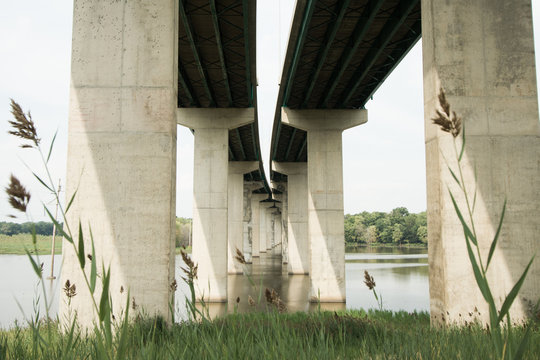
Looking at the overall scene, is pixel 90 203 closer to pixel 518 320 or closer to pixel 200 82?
pixel 518 320

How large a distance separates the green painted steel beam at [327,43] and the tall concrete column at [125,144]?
7476 mm

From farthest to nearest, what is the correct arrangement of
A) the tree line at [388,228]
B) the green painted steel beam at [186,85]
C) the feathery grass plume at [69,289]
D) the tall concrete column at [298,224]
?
the tree line at [388,228], the tall concrete column at [298,224], the green painted steel beam at [186,85], the feathery grass plume at [69,289]

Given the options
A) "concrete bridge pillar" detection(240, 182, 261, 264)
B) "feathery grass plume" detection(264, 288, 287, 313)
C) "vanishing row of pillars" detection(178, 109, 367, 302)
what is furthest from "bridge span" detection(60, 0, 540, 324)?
"concrete bridge pillar" detection(240, 182, 261, 264)

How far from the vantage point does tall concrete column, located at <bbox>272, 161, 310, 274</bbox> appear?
43594 millimetres

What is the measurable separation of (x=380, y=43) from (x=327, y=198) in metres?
9.56

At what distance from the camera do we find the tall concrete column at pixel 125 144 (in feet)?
31.1

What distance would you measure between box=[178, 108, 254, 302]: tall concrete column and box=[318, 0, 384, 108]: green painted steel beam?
20.7 feet

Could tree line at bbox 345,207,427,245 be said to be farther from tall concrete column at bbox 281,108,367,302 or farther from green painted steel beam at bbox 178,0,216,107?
green painted steel beam at bbox 178,0,216,107

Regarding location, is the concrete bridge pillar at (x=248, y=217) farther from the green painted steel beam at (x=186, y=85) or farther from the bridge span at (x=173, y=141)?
the bridge span at (x=173, y=141)

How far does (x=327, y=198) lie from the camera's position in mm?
25453

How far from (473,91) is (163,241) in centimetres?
734

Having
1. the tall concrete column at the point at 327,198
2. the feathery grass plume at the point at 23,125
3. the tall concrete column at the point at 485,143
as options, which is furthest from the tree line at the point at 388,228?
the feathery grass plume at the point at 23,125

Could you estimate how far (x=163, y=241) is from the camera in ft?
31.4

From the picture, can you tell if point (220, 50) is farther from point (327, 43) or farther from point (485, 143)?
point (485, 143)
